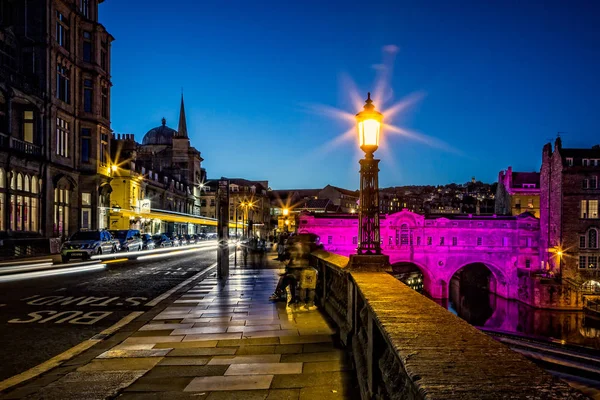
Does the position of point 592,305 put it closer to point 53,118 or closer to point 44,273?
point 44,273

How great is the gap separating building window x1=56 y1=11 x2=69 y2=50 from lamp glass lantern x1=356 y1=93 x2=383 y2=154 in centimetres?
3979

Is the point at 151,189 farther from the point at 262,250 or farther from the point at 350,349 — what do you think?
the point at 350,349

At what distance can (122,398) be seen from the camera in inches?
207

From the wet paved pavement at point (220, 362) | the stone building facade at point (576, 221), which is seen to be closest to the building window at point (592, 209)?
the stone building facade at point (576, 221)

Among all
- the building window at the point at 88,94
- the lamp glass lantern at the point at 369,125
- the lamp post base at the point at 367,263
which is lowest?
the lamp post base at the point at 367,263

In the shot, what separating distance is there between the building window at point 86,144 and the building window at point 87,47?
267 inches

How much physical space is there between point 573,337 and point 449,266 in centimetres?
2878

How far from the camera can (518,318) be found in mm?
53500

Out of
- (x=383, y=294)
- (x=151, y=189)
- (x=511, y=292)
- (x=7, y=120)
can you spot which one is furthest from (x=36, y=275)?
(x=511, y=292)

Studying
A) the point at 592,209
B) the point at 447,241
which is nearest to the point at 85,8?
the point at 447,241

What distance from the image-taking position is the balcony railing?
3300 centimetres

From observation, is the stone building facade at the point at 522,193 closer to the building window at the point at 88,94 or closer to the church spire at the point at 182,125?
the church spire at the point at 182,125

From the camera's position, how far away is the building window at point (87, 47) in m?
44.6

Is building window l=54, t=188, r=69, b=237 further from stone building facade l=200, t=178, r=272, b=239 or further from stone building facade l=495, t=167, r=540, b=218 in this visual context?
stone building facade l=495, t=167, r=540, b=218
